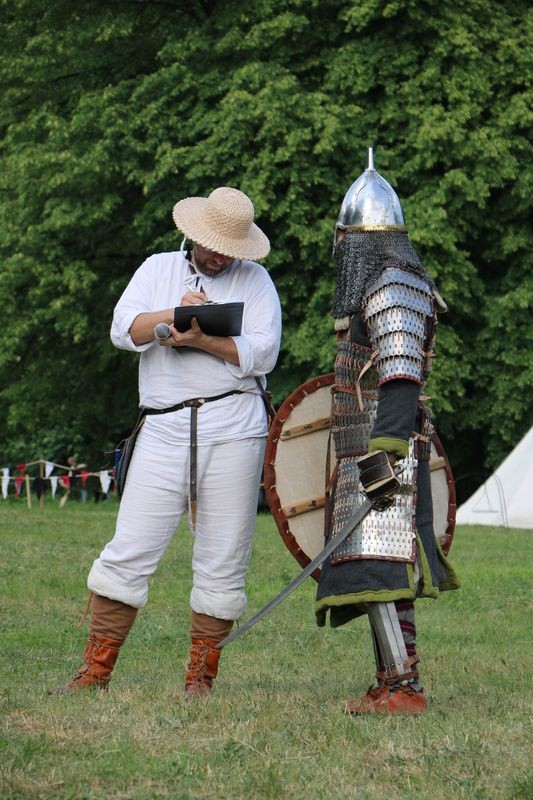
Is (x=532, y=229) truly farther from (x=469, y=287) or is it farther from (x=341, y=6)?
(x=341, y=6)

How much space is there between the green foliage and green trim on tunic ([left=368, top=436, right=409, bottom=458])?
41.8ft

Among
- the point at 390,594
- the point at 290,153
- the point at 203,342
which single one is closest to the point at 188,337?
the point at 203,342

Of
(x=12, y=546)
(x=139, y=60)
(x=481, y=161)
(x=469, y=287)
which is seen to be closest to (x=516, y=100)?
(x=481, y=161)

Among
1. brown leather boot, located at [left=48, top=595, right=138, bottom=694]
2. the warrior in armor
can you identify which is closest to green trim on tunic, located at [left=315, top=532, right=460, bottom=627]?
the warrior in armor

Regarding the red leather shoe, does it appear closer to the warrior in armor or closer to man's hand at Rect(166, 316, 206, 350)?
the warrior in armor

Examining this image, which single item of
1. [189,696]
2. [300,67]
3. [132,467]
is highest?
[300,67]

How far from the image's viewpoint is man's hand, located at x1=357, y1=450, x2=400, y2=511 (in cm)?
463

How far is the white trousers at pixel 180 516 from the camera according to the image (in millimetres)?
5195

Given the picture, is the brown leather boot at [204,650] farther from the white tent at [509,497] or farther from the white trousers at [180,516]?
the white tent at [509,497]

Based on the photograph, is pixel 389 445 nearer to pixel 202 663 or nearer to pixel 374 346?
pixel 374 346

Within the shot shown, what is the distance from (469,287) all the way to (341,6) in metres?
4.24

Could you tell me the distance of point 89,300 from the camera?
1992 centimetres

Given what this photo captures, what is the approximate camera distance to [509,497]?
54.0 ft

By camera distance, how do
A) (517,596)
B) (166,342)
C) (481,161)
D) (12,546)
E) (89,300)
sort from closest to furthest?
(166,342), (517,596), (12,546), (481,161), (89,300)
